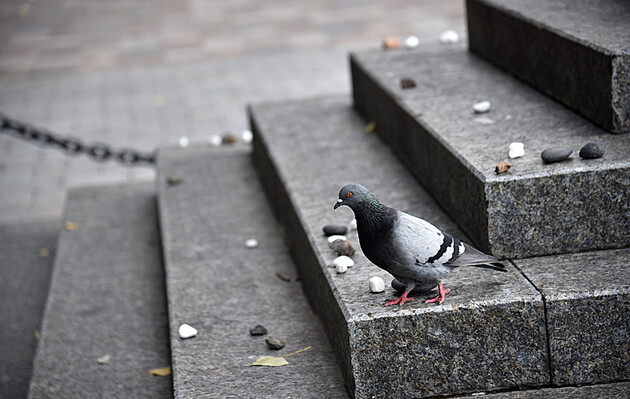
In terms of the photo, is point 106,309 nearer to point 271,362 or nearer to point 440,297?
point 271,362

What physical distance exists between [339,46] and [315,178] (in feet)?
22.9

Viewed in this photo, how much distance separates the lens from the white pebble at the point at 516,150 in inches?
133

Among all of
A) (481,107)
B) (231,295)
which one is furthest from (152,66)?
(481,107)

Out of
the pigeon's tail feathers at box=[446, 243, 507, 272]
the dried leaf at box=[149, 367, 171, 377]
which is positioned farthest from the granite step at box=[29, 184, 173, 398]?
the pigeon's tail feathers at box=[446, 243, 507, 272]

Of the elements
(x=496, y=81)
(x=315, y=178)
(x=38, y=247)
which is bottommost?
(x=38, y=247)

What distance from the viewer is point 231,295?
402cm

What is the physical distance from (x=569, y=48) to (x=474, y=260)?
60.1 inches

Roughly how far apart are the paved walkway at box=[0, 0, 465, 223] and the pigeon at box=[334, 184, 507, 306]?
4110 millimetres

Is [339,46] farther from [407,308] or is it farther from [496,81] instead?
[407,308]

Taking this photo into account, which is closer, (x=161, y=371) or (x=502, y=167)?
(x=502, y=167)

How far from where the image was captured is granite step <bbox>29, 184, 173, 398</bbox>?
153 inches

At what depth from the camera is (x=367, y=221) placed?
9.31 feet

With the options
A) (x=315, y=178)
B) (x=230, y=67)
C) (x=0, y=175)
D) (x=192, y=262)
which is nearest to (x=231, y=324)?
(x=192, y=262)

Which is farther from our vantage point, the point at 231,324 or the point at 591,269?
the point at 231,324
